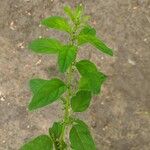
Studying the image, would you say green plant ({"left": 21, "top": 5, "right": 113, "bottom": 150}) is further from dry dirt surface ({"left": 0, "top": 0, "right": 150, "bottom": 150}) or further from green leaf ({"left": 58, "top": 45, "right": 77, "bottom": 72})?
dry dirt surface ({"left": 0, "top": 0, "right": 150, "bottom": 150})

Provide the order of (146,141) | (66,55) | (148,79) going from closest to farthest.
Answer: (66,55) → (146,141) → (148,79)

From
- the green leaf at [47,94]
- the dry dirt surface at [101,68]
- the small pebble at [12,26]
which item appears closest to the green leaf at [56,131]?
the green leaf at [47,94]

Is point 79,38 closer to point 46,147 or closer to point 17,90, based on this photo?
point 46,147

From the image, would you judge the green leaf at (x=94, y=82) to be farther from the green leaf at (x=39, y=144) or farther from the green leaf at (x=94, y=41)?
the green leaf at (x=39, y=144)

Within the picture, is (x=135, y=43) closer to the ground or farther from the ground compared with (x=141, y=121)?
farther from the ground

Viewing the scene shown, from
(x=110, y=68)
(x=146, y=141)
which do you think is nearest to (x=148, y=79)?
(x=110, y=68)

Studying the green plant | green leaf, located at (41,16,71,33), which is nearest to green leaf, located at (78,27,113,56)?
the green plant

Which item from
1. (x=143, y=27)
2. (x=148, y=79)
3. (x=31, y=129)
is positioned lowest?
(x=31, y=129)
